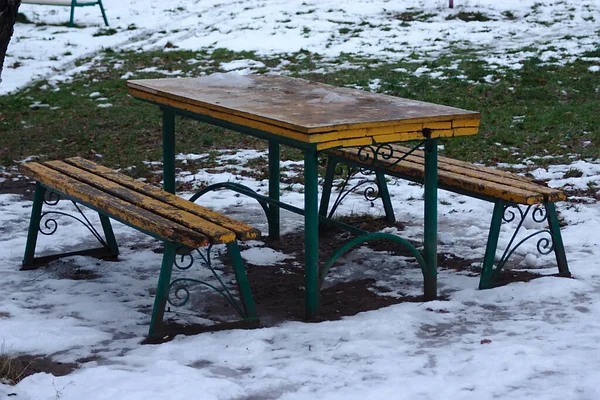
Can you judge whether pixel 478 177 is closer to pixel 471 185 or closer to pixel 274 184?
pixel 471 185

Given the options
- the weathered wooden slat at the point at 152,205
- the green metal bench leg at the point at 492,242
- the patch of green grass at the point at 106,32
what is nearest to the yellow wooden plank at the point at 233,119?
the weathered wooden slat at the point at 152,205

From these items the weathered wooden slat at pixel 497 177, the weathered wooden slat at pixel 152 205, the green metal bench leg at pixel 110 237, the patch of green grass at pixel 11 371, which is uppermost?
the weathered wooden slat at pixel 497 177

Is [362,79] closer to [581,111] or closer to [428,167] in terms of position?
[581,111]

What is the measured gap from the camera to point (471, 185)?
15.2ft

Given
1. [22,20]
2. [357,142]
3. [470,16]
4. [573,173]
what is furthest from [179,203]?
[22,20]

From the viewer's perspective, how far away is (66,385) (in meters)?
3.33

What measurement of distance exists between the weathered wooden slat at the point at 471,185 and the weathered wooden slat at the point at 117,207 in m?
1.21

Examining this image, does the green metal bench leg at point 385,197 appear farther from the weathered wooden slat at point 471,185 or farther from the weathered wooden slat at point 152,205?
the weathered wooden slat at point 152,205

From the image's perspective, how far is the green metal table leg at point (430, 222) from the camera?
14.5 feet

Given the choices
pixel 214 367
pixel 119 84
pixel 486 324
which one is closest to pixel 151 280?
pixel 214 367

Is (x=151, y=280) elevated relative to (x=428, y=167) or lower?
lower

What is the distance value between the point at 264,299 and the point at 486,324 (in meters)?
1.20

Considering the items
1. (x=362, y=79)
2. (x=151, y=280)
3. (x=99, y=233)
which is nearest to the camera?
(x=151, y=280)

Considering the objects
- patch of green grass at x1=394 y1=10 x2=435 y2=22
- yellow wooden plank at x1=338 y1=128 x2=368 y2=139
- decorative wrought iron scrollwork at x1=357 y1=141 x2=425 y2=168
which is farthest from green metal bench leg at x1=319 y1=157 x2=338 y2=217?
patch of green grass at x1=394 y1=10 x2=435 y2=22
